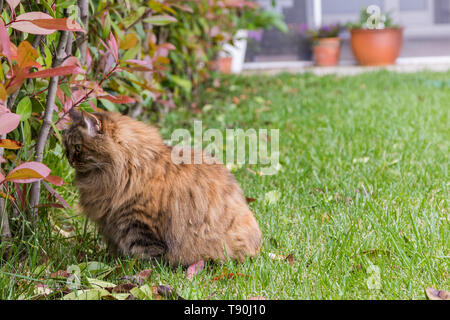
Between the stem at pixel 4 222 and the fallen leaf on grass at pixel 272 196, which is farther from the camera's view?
the fallen leaf on grass at pixel 272 196

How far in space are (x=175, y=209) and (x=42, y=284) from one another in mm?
542

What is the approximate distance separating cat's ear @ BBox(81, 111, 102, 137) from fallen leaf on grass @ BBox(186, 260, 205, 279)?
624 millimetres

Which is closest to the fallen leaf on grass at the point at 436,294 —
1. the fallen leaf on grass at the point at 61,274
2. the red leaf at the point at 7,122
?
the fallen leaf on grass at the point at 61,274

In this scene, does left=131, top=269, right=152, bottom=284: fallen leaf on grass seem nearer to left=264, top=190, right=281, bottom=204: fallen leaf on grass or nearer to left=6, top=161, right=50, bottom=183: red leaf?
left=6, top=161, right=50, bottom=183: red leaf

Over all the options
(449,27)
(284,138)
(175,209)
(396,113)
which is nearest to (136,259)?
(175,209)

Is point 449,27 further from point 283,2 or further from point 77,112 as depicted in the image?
point 77,112

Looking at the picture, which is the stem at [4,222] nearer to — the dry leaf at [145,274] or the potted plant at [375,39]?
the dry leaf at [145,274]

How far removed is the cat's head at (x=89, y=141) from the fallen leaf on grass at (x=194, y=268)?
20.0 inches

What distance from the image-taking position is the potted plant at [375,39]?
907 centimetres

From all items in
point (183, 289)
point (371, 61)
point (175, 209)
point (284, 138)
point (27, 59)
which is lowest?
point (371, 61)

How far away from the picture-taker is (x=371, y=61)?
9.31 metres
